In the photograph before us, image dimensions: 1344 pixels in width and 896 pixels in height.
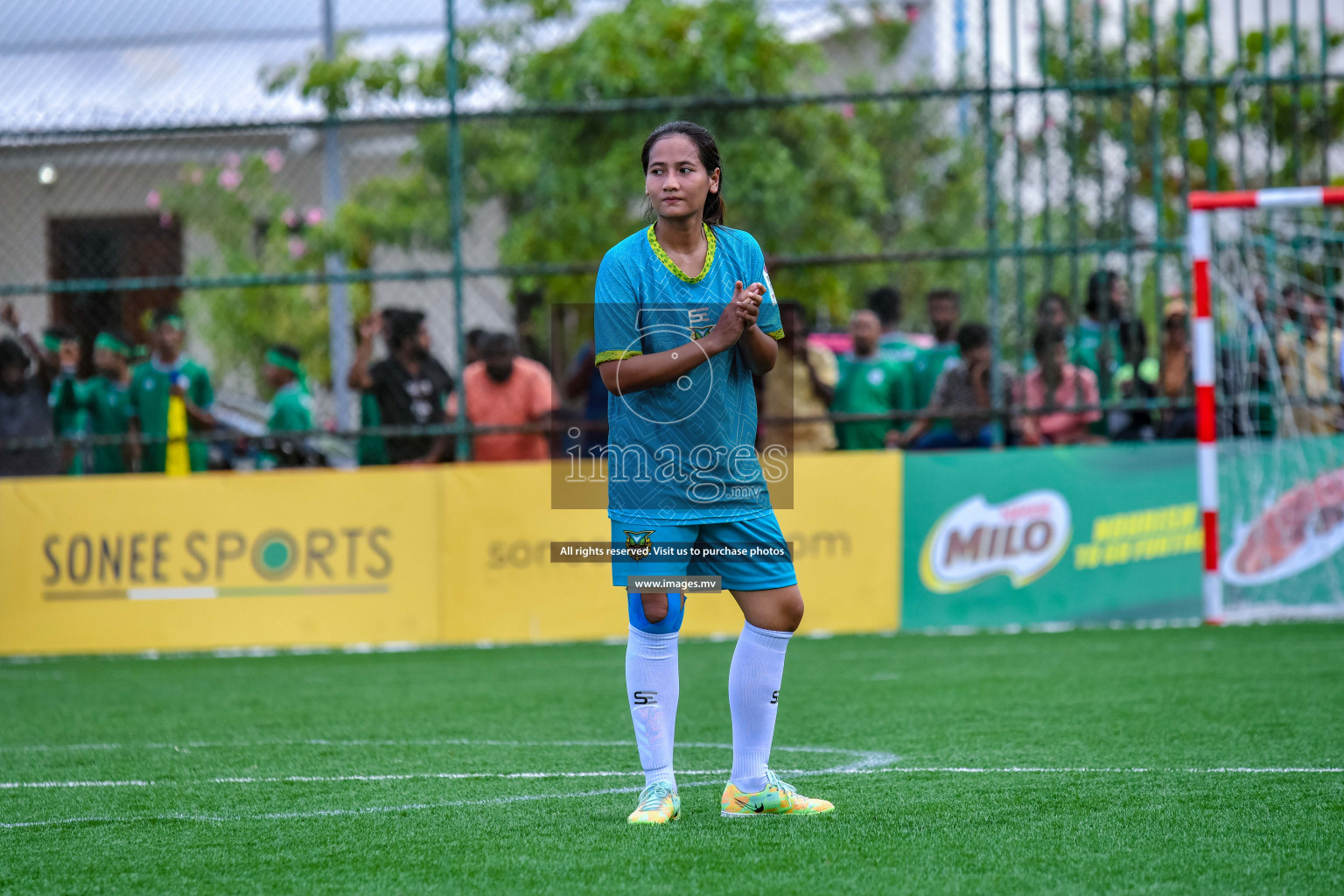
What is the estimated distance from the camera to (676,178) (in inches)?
164

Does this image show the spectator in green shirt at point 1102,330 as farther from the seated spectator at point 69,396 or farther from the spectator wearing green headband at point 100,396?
the seated spectator at point 69,396

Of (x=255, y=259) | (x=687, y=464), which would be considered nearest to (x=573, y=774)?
(x=687, y=464)

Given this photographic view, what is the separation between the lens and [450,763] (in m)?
5.35

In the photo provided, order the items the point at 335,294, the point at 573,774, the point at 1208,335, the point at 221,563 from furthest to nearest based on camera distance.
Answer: the point at 335,294 → the point at 221,563 → the point at 1208,335 → the point at 573,774

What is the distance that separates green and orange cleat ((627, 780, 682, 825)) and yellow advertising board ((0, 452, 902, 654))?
5.76 meters

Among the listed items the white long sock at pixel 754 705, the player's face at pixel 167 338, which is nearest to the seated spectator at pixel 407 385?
the player's face at pixel 167 338

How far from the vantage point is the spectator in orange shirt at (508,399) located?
34.9 ft

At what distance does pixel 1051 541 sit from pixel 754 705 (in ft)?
20.3

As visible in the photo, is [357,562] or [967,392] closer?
[357,562]

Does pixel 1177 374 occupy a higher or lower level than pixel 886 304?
lower

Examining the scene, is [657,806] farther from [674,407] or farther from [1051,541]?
[1051,541]

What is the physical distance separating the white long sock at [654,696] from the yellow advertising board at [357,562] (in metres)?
5.67

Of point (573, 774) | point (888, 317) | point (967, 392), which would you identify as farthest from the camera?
point (888, 317)

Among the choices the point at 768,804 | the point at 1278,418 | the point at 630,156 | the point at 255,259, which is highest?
the point at 630,156
